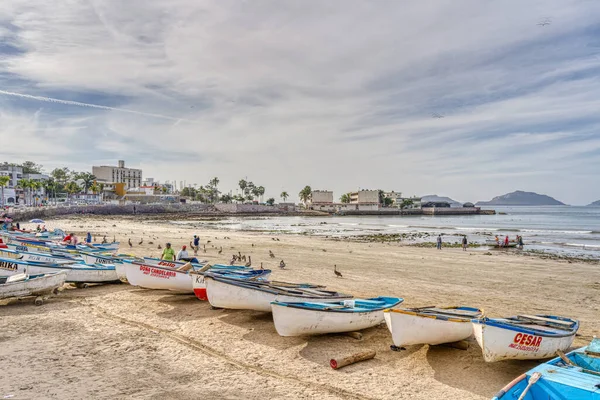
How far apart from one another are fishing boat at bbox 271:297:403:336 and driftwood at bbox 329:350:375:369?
3.52ft

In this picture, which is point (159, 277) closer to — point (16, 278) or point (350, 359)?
point (16, 278)

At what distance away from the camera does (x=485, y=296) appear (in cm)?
1623

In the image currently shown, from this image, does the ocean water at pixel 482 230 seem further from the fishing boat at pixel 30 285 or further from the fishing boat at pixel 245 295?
the fishing boat at pixel 30 285

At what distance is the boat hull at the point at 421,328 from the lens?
333 inches

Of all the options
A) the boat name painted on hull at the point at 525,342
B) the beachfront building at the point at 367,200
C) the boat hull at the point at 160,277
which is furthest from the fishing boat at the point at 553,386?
the beachfront building at the point at 367,200

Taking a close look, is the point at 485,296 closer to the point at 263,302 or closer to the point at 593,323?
the point at 593,323

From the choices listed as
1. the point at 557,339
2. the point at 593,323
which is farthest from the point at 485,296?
the point at 557,339

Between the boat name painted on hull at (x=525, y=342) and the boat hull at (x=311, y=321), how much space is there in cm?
337

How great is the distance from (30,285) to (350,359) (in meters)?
10.3

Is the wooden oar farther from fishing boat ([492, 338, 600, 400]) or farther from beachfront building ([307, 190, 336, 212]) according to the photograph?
beachfront building ([307, 190, 336, 212])

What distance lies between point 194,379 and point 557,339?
7286 mm

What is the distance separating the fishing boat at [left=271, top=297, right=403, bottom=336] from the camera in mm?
→ 9195

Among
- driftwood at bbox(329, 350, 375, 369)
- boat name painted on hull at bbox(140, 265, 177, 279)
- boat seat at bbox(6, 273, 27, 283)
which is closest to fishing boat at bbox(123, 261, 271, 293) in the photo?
boat name painted on hull at bbox(140, 265, 177, 279)

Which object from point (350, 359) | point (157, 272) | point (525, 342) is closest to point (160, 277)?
point (157, 272)
